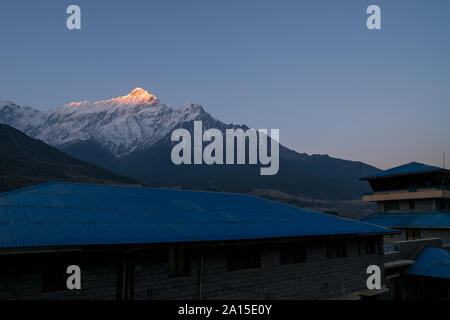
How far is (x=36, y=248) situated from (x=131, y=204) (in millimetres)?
6367

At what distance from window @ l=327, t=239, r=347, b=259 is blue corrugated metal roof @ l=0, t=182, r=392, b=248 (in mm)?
886

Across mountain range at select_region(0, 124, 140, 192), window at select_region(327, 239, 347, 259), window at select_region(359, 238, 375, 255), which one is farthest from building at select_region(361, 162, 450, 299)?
mountain range at select_region(0, 124, 140, 192)

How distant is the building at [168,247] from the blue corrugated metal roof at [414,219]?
2822 centimetres

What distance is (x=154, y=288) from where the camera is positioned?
13.5 metres

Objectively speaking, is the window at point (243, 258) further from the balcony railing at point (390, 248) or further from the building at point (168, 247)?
the balcony railing at point (390, 248)

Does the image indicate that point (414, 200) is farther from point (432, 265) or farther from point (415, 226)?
point (432, 265)

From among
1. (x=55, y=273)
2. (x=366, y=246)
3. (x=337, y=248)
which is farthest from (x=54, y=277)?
(x=366, y=246)

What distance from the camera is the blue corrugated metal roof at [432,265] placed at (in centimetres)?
2723

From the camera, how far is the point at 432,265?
1123 inches

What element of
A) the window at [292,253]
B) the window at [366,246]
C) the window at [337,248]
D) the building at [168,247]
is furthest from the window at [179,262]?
the window at [366,246]

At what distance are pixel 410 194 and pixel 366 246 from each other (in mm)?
34301

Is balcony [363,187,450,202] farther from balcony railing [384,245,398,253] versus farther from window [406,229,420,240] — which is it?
balcony railing [384,245,398,253]

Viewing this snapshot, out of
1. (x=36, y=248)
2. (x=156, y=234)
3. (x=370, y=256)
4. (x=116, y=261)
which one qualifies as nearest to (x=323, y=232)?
(x=370, y=256)

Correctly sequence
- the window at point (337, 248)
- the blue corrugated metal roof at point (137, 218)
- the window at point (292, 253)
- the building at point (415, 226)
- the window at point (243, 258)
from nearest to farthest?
the blue corrugated metal roof at point (137, 218) < the window at point (243, 258) < the window at point (292, 253) < the window at point (337, 248) < the building at point (415, 226)
